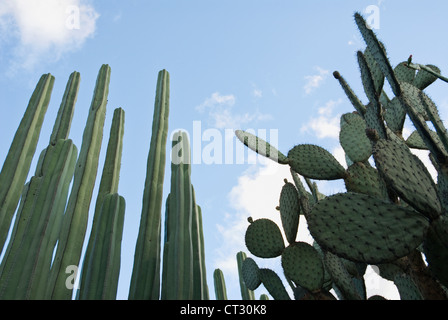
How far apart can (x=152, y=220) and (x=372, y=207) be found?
1320 mm

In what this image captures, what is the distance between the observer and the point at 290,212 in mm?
2391

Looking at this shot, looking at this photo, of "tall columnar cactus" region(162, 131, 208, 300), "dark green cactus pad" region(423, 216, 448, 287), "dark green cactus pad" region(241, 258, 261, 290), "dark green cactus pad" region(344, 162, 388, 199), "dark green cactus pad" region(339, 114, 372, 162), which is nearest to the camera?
"dark green cactus pad" region(423, 216, 448, 287)

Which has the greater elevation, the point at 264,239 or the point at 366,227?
the point at 264,239

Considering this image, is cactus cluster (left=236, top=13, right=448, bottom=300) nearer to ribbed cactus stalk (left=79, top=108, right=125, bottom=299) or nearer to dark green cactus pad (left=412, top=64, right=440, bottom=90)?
dark green cactus pad (left=412, top=64, right=440, bottom=90)

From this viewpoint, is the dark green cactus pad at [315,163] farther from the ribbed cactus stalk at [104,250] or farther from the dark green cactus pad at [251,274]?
the ribbed cactus stalk at [104,250]

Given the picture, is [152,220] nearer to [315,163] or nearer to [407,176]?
[315,163]

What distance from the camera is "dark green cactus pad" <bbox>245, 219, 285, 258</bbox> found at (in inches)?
95.7

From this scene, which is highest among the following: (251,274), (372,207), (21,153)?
(21,153)

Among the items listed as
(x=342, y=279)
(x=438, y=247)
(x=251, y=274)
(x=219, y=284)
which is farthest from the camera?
(x=219, y=284)

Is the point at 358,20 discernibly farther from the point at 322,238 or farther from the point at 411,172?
the point at 322,238

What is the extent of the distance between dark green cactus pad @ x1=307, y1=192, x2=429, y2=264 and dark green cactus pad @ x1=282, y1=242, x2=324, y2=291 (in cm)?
44

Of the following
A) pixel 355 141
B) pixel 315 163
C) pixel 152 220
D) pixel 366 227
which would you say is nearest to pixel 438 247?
pixel 366 227

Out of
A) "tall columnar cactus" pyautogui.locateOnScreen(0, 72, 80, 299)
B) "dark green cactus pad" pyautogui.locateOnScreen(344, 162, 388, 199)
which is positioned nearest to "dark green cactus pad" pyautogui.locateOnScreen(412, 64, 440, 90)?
"dark green cactus pad" pyautogui.locateOnScreen(344, 162, 388, 199)

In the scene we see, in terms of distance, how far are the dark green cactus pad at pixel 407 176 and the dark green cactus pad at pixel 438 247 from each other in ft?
0.15
